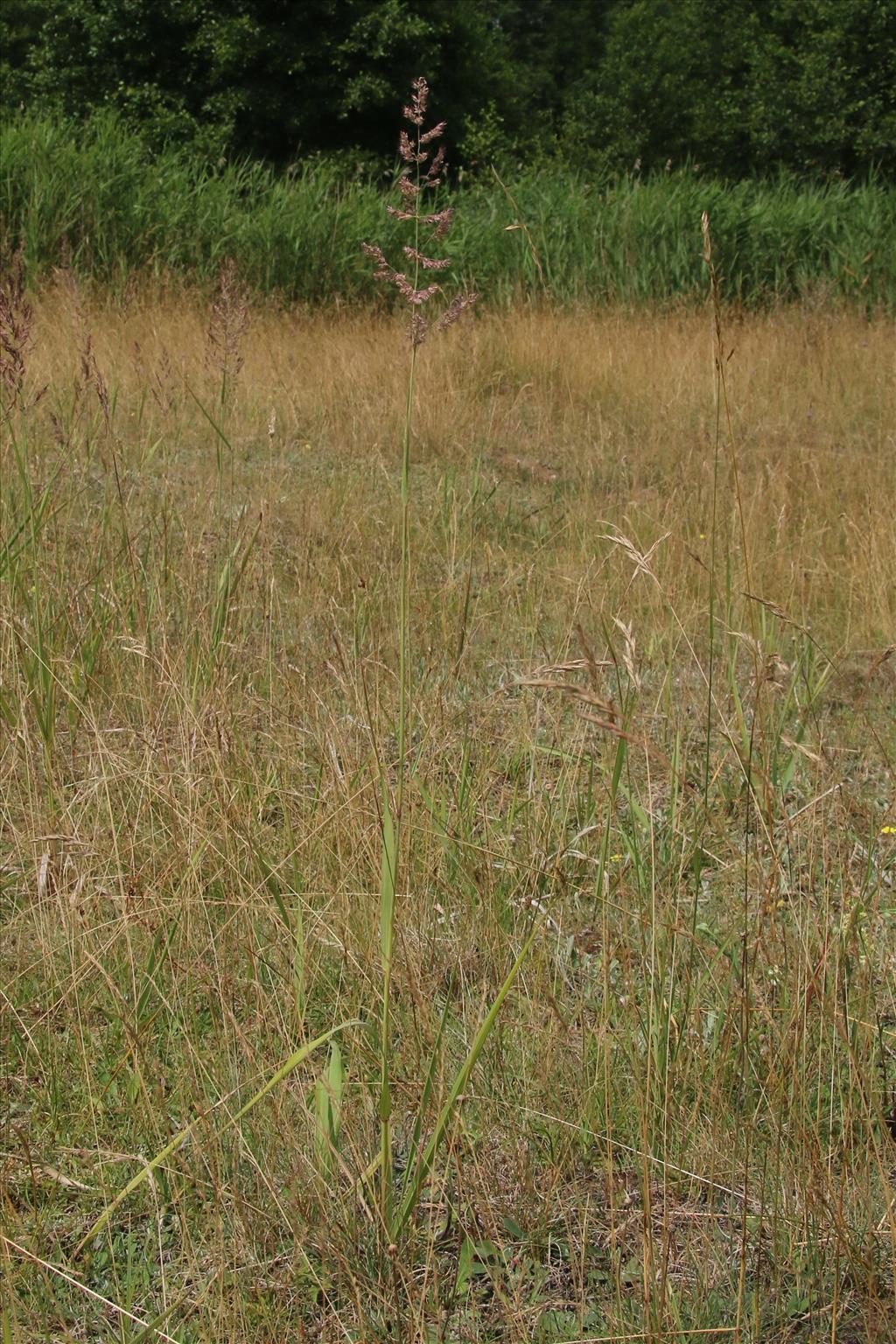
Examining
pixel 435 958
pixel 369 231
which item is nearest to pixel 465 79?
pixel 369 231

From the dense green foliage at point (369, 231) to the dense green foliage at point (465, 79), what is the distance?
2989 mm

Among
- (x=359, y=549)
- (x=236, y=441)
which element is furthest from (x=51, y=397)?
(x=359, y=549)

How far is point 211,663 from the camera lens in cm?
225

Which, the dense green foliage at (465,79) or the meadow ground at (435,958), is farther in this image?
the dense green foliage at (465,79)

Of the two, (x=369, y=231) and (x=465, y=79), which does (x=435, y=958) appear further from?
(x=465, y=79)

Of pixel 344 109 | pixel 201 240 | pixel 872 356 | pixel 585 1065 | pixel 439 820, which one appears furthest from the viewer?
pixel 344 109

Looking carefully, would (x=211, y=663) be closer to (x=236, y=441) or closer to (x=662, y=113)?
(x=236, y=441)

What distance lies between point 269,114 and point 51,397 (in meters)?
13.9

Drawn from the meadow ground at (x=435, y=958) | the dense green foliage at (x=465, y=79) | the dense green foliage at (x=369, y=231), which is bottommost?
the meadow ground at (x=435, y=958)

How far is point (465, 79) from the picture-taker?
734 inches

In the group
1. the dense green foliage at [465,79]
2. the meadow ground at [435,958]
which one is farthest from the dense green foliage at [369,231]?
the meadow ground at [435,958]

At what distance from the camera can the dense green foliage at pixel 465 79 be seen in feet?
53.6

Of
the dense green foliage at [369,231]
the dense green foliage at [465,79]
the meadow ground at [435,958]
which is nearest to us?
the meadow ground at [435,958]

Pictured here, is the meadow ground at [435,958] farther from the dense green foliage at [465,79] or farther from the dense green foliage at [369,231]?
the dense green foliage at [465,79]
